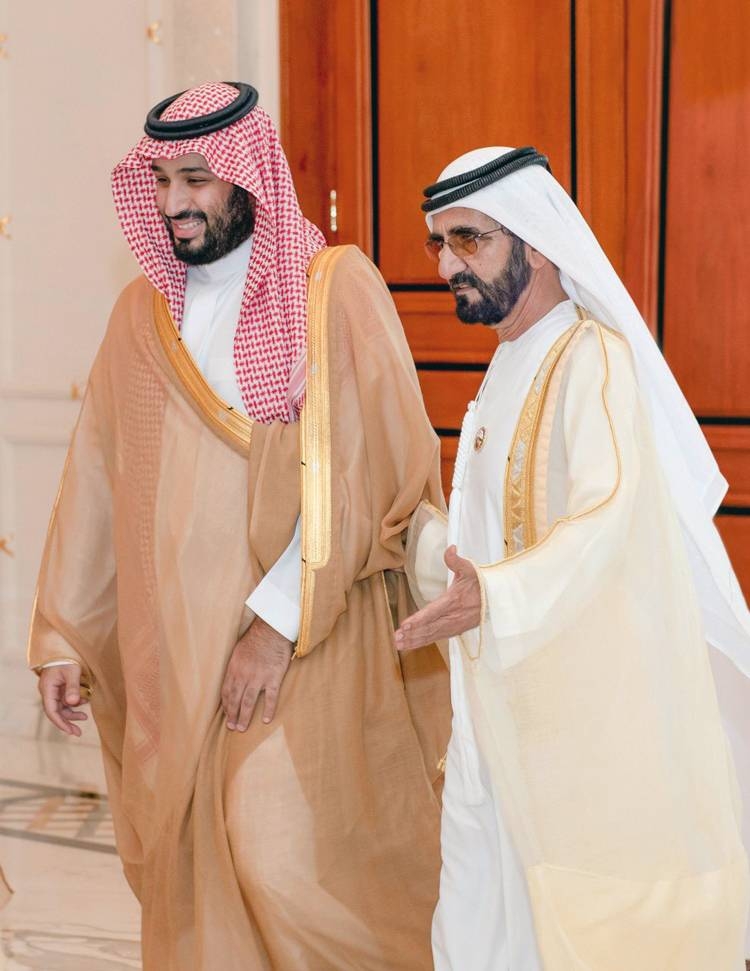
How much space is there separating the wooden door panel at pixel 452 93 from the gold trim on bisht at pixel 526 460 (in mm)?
2347

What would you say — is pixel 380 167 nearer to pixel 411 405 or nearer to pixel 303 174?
pixel 303 174

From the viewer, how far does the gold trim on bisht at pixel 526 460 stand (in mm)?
2441

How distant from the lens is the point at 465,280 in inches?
101

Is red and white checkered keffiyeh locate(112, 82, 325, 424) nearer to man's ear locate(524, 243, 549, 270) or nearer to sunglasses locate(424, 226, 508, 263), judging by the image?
sunglasses locate(424, 226, 508, 263)

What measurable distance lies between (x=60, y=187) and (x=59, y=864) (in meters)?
2.47

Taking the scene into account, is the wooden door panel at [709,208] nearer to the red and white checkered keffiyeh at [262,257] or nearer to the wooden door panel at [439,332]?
the wooden door panel at [439,332]

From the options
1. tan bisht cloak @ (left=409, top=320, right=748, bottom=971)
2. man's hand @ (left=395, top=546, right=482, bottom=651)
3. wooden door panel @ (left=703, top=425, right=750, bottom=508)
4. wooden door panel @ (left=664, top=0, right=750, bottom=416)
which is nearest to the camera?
man's hand @ (left=395, top=546, right=482, bottom=651)

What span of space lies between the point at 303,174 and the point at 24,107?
1.08 m

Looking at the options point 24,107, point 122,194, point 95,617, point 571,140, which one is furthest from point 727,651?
point 24,107

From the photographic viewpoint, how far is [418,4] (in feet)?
15.8

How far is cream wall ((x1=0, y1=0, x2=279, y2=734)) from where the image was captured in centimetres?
484

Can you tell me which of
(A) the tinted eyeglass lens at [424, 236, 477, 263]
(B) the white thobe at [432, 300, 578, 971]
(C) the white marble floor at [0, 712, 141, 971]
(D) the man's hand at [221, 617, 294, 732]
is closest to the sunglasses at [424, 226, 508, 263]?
(A) the tinted eyeglass lens at [424, 236, 477, 263]

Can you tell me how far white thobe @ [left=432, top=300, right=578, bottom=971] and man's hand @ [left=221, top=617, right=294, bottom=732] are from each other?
414mm

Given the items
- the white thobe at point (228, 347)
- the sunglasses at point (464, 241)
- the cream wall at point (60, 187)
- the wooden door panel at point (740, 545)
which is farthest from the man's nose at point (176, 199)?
the wooden door panel at point (740, 545)
